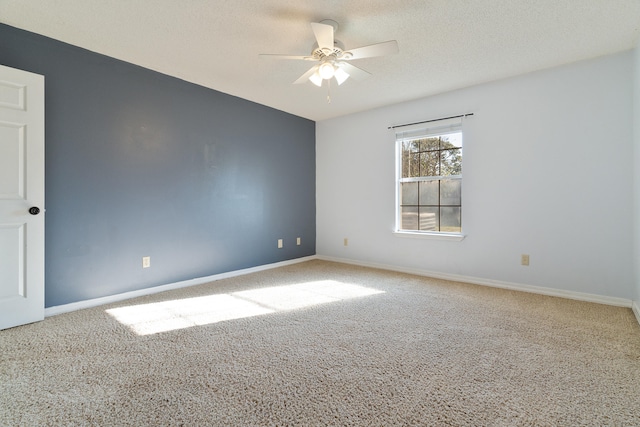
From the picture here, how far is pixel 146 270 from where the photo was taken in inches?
124

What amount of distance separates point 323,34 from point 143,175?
7.57 feet

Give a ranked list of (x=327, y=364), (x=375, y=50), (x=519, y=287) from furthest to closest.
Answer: (x=519, y=287) → (x=375, y=50) → (x=327, y=364)

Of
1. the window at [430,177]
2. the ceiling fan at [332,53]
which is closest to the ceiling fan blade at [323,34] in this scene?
the ceiling fan at [332,53]

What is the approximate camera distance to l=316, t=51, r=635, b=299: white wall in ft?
9.16

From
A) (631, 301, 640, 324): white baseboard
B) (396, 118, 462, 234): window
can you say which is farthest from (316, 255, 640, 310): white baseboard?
(396, 118, 462, 234): window

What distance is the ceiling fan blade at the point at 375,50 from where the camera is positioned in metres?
2.15

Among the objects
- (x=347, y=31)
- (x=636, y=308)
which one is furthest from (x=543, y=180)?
(x=347, y=31)

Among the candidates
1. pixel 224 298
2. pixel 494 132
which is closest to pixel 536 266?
pixel 494 132

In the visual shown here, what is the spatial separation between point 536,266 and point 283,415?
10.2 ft

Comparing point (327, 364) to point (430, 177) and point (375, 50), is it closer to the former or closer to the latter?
point (375, 50)

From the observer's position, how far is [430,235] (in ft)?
12.9

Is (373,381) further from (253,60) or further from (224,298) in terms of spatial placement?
A: (253,60)

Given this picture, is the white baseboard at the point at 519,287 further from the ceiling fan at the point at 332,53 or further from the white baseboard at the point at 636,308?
the ceiling fan at the point at 332,53

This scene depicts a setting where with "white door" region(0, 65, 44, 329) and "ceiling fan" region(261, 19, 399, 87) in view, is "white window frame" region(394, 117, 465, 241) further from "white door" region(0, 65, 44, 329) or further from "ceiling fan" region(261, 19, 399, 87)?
"white door" region(0, 65, 44, 329)
